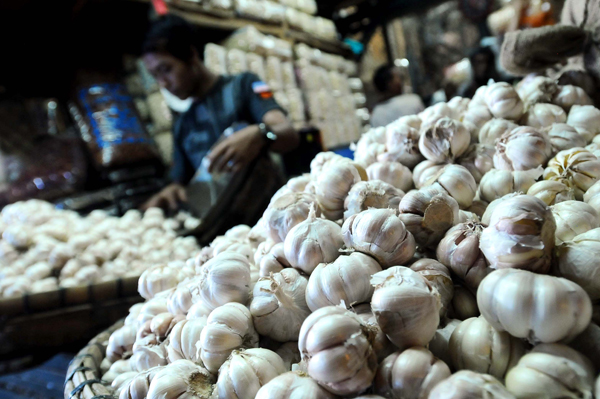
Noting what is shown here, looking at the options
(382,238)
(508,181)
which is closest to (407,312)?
(382,238)

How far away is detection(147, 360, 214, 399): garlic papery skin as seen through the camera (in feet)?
1.62

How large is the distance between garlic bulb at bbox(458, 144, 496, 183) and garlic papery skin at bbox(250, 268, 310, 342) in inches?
16.3

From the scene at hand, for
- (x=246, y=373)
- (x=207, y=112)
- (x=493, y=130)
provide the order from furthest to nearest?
1. (x=207, y=112)
2. (x=493, y=130)
3. (x=246, y=373)

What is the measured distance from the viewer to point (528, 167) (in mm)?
723

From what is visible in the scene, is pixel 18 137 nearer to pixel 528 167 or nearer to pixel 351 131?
pixel 528 167

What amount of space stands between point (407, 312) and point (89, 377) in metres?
0.60

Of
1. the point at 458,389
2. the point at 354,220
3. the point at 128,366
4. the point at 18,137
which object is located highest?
the point at 18,137

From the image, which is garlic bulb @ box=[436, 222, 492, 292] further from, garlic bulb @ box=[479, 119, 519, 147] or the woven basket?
the woven basket

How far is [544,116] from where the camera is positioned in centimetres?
89

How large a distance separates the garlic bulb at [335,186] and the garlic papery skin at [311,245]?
0.39 feet

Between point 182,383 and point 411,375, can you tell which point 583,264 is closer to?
point 411,375

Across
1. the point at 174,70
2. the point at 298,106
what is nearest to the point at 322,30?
the point at 298,106

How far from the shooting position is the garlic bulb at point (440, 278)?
533 mm

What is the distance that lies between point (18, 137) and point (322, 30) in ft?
9.74
